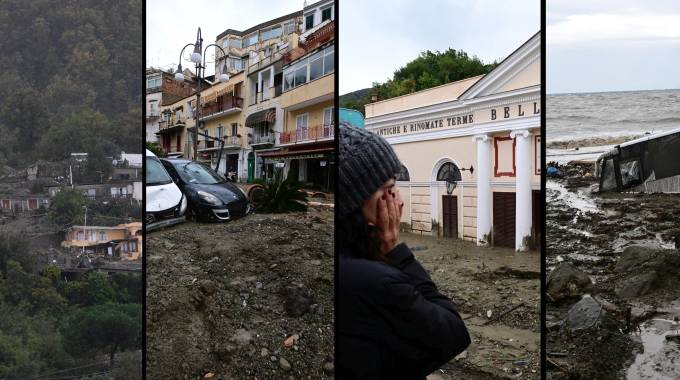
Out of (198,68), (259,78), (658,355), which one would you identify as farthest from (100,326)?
(658,355)

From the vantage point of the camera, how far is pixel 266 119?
290cm

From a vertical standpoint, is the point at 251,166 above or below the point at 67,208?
above

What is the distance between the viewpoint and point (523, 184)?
2512 millimetres

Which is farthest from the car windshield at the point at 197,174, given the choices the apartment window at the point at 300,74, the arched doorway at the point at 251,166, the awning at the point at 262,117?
the apartment window at the point at 300,74

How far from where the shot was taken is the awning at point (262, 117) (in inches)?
114

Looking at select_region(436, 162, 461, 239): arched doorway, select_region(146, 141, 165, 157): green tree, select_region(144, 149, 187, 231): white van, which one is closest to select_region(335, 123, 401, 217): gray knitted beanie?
select_region(436, 162, 461, 239): arched doorway

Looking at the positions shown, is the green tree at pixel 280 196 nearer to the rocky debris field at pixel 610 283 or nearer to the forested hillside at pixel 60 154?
the forested hillside at pixel 60 154

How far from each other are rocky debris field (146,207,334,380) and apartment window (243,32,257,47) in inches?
41.6

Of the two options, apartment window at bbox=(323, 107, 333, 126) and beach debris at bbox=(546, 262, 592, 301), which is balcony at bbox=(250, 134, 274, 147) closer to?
apartment window at bbox=(323, 107, 333, 126)

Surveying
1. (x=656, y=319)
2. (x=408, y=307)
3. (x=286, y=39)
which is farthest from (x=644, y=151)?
(x=286, y=39)

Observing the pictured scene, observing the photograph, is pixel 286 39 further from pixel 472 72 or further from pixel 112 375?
pixel 112 375

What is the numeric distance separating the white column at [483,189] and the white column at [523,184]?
0.46 feet

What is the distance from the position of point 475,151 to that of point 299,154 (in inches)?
39.7

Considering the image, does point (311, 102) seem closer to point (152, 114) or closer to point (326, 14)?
point (326, 14)
